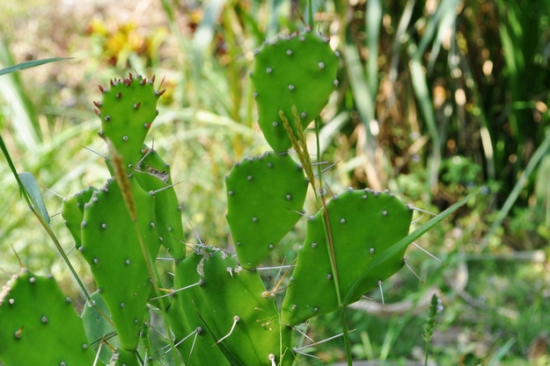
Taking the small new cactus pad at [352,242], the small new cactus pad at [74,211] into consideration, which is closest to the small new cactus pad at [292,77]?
the small new cactus pad at [352,242]

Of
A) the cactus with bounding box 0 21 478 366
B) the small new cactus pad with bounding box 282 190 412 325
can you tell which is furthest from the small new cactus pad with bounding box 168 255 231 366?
the small new cactus pad with bounding box 282 190 412 325

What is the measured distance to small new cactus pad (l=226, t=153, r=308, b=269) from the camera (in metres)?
0.80

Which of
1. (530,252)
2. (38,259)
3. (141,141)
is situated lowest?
(530,252)

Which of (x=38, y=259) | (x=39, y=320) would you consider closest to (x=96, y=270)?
(x=39, y=320)

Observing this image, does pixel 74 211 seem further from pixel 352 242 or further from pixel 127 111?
pixel 352 242

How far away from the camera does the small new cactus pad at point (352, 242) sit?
784 mm

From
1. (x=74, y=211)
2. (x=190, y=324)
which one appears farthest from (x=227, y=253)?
(x=74, y=211)

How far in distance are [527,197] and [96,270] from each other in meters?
2.70

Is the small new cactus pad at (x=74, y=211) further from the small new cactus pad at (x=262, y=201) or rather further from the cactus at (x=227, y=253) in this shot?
the small new cactus pad at (x=262, y=201)

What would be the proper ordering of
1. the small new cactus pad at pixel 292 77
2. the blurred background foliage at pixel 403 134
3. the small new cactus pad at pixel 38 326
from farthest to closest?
1. the blurred background foliage at pixel 403 134
2. the small new cactus pad at pixel 292 77
3. the small new cactus pad at pixel 38 326

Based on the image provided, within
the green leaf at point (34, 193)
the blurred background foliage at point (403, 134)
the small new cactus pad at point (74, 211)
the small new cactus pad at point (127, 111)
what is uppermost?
the small new cactus pad at point (127, 111)

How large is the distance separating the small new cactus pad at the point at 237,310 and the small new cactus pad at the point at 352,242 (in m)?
0.06

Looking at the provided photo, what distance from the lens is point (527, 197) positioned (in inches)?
118

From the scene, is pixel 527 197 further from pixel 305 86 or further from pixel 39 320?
pixel 39 320
